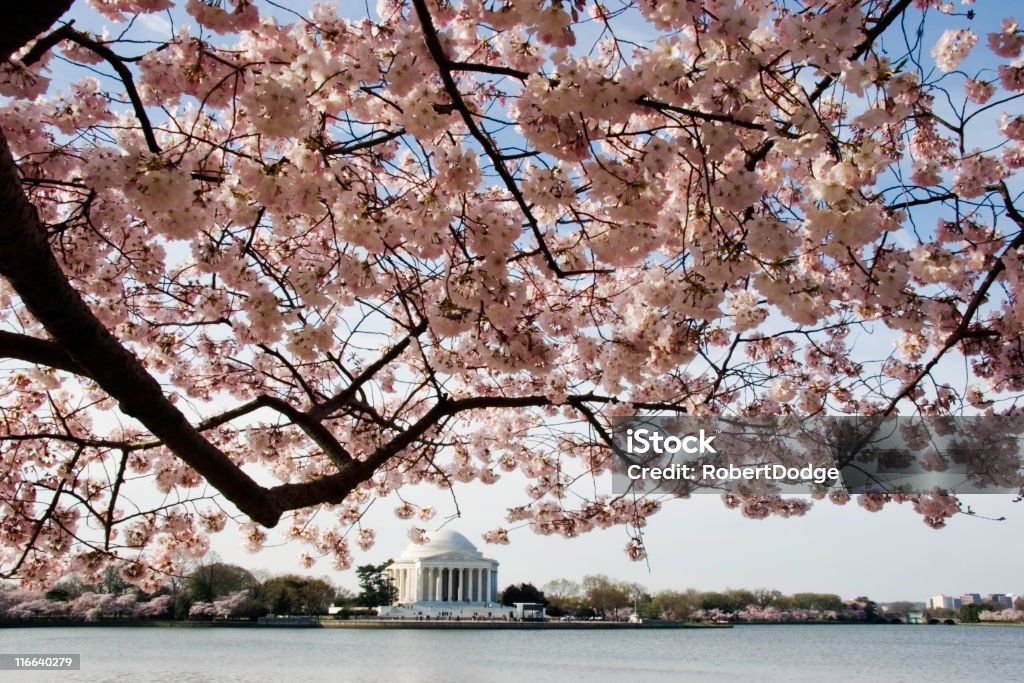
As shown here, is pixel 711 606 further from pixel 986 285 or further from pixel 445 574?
pixel 986 285

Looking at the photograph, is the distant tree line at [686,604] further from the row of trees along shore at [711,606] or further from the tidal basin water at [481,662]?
the tidal basin water at [481,662]

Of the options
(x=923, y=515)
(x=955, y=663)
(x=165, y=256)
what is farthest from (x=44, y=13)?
(x=955, y=663)

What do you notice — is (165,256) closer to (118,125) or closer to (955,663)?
(118,125)

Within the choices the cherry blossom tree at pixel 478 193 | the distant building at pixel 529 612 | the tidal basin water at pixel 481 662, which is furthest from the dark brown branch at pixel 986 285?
the distant building at pixel 529 612

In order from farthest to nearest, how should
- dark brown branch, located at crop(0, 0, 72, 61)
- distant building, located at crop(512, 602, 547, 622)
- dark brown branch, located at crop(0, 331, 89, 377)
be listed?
distant building, located at crop(512, 602, 547, 622)
dark brown branch, located at crop(0, 331, 89, 377)
dark brown branch, located at crop(0, 0, 72, 61)

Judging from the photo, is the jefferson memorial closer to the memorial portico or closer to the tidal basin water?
the memorial portico

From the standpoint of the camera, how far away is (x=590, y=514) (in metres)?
8.18

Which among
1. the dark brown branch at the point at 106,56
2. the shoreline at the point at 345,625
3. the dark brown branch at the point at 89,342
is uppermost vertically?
the dark brown branch at the point at 106,56

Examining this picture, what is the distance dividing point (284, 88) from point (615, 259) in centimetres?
155

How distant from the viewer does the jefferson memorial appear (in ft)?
212

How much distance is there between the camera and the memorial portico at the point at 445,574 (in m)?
64.7

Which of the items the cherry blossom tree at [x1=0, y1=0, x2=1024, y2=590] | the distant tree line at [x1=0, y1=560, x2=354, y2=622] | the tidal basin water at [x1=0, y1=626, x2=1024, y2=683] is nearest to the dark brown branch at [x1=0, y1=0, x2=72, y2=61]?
the cherry blossom tree at [x1=0, y1=0, x2=1024, y2=590]

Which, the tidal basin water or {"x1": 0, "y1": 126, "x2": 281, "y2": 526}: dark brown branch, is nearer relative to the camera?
{"x1": 0, "y1": 126, "x2": 281, "y2": 526}: dark brown branch

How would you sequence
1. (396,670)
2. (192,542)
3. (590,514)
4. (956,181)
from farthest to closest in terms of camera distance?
1. (396,670)
2. (590,514)
3. (192,542)
4. (956,181)
